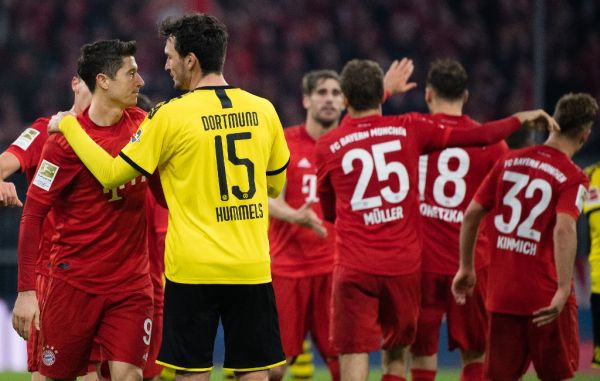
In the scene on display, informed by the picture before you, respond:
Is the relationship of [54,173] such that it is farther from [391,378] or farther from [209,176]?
[391,378]

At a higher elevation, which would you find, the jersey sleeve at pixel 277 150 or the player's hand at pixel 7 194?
the jersey sleeve at pixel 277 150

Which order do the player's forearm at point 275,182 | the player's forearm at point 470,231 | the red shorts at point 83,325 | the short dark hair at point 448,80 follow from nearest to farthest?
the player's forearm at point 275,182 → the red shorts at point 83,325 → the player's forearm at point 470,231 → the short dark hair at point 448,80

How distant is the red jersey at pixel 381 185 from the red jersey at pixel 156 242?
1066 mm

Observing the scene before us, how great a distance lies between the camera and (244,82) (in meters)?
15.2

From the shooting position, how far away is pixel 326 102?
26.0ft

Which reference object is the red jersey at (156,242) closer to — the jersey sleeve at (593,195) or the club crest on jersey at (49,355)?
the club crest on jersey at (49,355)

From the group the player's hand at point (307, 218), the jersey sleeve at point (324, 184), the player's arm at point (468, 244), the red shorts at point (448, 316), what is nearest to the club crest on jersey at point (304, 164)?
the player's hand at point (307, 218)

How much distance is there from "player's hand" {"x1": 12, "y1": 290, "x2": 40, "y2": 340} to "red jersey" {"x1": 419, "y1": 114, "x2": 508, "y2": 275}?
2761 mm

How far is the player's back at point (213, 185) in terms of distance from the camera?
190 inches

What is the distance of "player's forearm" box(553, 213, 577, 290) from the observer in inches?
232

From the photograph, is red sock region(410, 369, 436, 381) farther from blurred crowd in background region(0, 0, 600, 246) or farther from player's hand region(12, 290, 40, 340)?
blurred crowd in background region(0, 0, 600, 246)

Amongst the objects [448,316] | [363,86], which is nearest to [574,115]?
[363,86]

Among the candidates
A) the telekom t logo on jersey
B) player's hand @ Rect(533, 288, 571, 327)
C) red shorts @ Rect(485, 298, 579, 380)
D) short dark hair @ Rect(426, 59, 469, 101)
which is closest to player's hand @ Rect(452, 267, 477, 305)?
red shorts @ Rect(485, 298, 579, 380)

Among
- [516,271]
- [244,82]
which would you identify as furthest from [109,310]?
[244,82]
